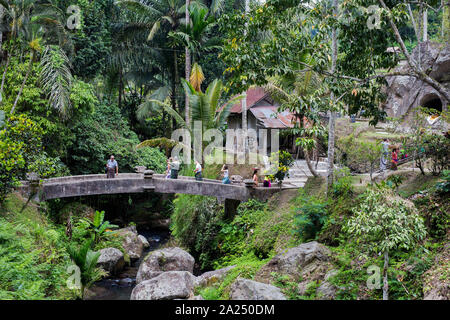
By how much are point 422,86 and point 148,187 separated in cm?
1691

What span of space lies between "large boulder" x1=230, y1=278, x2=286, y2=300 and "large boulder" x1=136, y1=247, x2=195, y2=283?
6.17m

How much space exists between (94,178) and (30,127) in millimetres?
4474

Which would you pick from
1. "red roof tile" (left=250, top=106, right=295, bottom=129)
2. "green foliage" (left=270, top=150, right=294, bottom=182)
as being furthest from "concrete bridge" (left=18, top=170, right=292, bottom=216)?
"red roof tile" (left=250, top=106, right=295, bottom=129)

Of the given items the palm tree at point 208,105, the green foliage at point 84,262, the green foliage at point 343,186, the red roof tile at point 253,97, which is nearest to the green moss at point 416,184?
the green foliage at point 343,186

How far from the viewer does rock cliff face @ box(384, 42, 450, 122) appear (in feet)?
69.3

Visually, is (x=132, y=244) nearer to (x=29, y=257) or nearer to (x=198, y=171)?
(x=198, y=171)

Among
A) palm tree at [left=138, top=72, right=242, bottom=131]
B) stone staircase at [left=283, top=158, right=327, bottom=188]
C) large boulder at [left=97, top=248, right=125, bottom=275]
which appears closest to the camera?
large boulder at [left=97, top=248, right=125, bottom=275]

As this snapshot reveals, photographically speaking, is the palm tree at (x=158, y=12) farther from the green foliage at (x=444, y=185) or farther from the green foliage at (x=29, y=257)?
the green foliage at (x=444, y=185)

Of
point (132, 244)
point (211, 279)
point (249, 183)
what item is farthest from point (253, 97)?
point (211, 279)

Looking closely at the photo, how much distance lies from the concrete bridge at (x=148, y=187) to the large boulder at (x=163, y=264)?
250 centimetres

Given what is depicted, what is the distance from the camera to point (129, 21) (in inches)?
955

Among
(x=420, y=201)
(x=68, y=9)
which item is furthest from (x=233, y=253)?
(x=68, y=9)

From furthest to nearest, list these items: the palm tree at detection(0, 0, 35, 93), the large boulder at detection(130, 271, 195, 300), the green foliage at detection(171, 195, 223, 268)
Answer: the green foliage at detection(171, 195, 223, 268)
the palm tree at detection(0, 0, 35, 93)
the large boulder at detection(130, 271, 195, 300)

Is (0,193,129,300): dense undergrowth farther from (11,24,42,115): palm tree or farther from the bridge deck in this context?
(11,24,42,115): palm tree
